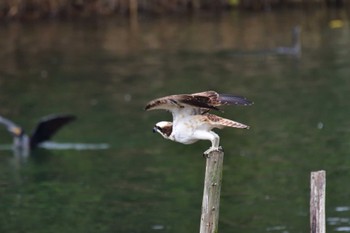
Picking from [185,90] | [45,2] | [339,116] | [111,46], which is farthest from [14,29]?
[339,116]

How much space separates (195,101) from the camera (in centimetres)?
823

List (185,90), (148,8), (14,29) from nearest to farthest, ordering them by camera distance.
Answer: (185,90), (14,29), (148,8)

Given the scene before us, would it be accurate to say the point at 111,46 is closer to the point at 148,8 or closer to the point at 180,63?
the point at 180,63

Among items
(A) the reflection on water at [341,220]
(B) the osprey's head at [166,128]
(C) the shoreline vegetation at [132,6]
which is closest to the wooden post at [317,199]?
(B) the osprey's head at [166,128]

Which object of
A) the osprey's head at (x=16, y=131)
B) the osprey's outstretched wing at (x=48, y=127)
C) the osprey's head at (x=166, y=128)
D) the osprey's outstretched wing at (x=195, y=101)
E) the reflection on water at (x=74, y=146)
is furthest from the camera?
the reflection on water at (x=74, y=146)

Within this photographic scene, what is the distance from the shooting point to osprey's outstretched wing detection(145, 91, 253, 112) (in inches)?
324

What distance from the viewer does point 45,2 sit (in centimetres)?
3528

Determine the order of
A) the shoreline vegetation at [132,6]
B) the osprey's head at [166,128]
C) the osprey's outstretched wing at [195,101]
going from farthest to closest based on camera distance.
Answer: the shoreline vegetation at [132,6] → the osprey's head at [166,128] → the osprey's outstretched wing at [195,101]

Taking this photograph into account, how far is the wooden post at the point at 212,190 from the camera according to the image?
27.0 feet

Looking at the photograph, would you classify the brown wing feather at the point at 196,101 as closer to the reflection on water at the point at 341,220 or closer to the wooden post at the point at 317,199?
the wooden post at the point at 317,199

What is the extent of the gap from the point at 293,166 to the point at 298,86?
21.7 ft

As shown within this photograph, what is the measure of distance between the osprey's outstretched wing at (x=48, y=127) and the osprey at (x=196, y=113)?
975cm

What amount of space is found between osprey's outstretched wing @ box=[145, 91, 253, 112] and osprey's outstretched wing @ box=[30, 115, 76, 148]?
9.85m

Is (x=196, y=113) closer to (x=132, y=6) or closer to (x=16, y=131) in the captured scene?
(x=16, y=131)
